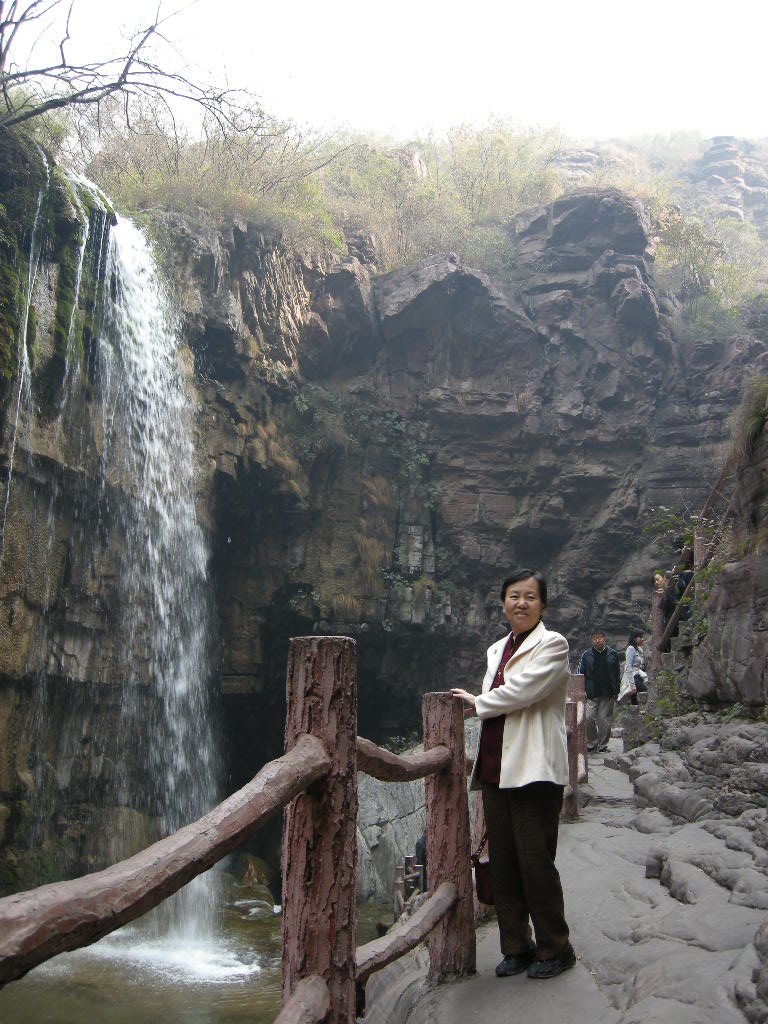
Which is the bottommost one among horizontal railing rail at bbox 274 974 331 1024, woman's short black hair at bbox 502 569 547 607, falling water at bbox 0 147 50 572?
horizontal railing rail at bbox 274 974 331 1024

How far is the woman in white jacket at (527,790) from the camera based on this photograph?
10.2 ft

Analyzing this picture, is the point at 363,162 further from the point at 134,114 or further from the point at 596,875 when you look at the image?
the point at 596,875

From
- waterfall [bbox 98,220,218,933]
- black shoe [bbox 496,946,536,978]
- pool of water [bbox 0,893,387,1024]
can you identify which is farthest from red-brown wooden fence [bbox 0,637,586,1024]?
waterfall [bbox 98,220,218,933]

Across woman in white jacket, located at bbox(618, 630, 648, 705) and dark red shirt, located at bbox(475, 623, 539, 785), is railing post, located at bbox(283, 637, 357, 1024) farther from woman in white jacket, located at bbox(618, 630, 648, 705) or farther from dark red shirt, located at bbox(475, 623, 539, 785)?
woman in white jacket, located at bbox(618, 630, 648, 705)

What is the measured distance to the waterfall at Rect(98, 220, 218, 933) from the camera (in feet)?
41.9

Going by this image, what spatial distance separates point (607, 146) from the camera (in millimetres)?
45656

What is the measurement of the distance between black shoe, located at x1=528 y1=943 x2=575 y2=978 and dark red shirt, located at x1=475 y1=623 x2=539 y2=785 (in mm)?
700

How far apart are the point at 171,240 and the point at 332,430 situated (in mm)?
4977

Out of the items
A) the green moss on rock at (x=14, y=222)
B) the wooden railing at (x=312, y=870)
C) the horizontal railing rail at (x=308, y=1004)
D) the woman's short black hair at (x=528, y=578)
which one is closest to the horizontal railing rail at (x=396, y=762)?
the wooden railing at (x=312, y=870)

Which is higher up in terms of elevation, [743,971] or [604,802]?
[743,971]

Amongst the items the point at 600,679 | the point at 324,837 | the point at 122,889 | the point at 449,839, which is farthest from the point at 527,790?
the point at 600,679

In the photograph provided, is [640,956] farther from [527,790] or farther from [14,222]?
[14,222]

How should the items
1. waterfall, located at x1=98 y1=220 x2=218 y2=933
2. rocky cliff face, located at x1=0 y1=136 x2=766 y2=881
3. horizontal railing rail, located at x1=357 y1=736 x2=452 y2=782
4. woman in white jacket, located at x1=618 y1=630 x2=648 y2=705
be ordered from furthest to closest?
rocky cliff face, located at x1=0 y1=136 x2=766 y2=881
waterfall, located at x1=98 y1=220 x2=218 y2=933
woman in white jacket, located at x1=618 y1=630 x2=648 y2=705
horizontal railing rail, located at x1=357 y1=736 x2=452 y2=782

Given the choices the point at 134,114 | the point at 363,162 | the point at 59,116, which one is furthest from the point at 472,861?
the point at 363,162
